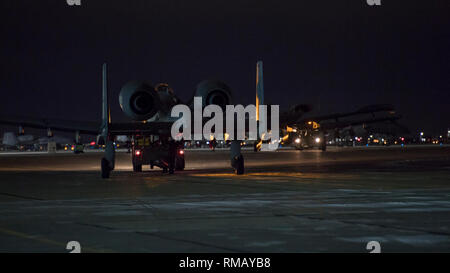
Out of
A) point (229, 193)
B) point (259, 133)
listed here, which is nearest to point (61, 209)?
point (229, 193)

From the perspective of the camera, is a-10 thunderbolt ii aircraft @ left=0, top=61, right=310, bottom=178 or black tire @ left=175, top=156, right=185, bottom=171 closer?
a-10 thunderbolt ii aircraft @ left=0, top=61, right=310, bottom=178

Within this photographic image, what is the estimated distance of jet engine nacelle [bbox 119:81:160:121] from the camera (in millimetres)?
20672

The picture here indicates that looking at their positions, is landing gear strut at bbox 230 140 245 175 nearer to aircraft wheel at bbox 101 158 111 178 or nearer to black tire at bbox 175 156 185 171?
black tire at bbox 175 156 185 171

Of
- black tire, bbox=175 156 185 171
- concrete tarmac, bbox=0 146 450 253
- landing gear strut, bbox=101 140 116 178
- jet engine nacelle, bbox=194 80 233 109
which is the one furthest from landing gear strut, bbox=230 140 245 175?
concrete tarmac, bbox=0 146 450 253

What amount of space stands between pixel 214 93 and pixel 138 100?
10.1ft

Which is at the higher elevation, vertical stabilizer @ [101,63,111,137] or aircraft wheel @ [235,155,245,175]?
vertical stabilizer @ [101,63,111,137]

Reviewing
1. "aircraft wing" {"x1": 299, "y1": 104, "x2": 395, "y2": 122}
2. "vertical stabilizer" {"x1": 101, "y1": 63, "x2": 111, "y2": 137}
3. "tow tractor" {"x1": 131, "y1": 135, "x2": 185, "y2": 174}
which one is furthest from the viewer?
"aircraft wing" {"x1": 299, "y1": 104, "x2": 395, "y2": 122}

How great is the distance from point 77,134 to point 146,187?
14430 mm

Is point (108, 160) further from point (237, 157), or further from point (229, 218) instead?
point (229, 218)

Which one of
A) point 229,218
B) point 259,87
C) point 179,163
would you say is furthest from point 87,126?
point 229,218

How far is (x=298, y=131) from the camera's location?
61344 millimetres

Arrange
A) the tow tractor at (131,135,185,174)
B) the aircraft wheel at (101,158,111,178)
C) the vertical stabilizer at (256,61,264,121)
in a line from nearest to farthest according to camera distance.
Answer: the vertical stabilizer at (256,61,264,121) < the aircraft wheel at (101,158,111,178) < the tow tractor at (131,135,185,174)

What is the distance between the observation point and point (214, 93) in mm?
21062

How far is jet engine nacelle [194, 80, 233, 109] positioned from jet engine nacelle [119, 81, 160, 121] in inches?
74.3
